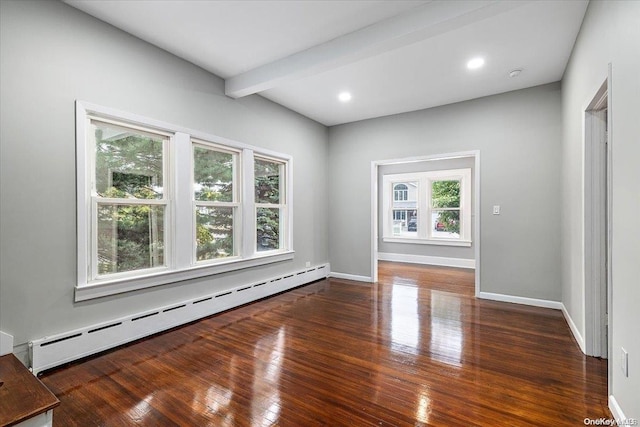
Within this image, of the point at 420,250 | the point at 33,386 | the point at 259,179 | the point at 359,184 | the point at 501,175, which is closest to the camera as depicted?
the point at 33,386

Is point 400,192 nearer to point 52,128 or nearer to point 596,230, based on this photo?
point 596,230

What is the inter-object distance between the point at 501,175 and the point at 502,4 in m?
2.59

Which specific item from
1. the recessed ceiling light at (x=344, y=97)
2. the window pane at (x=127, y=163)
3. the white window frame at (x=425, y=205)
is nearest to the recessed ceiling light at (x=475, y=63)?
the recessed ceiling light at (x=344, y=97)

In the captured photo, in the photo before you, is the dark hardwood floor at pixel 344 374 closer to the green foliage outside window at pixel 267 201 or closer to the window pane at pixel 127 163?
the green foliage outside window at pixel 267 201

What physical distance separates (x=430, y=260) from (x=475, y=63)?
5.07 meters

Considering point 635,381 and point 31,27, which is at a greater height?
point 31,27

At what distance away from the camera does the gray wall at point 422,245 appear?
22.9 feet

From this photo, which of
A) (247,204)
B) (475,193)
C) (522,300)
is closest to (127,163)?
(247,204)

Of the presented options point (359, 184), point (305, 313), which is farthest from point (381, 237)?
point (305, 313)

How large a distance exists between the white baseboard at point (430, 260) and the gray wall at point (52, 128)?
19.3ft

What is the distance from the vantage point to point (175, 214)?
3299 millimetres

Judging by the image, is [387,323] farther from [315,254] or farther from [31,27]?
[31,27]

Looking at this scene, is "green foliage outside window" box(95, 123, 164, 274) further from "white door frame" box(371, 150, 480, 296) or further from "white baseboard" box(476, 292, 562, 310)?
"white baseboard" box(476, 292, 562, 310)

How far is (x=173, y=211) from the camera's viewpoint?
10.8 ft
